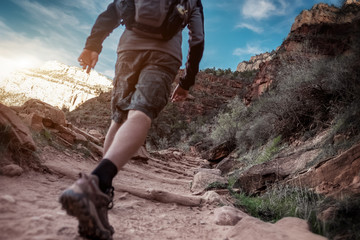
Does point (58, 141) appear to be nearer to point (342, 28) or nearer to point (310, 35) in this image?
point (310, 35)

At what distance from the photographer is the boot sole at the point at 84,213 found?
2.98ft

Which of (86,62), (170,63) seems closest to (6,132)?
(86,62)

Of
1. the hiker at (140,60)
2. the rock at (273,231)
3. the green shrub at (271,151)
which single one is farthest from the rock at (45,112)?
the green shrub at (271,151)

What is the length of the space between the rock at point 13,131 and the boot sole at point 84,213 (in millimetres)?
1376

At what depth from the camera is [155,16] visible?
1.52 metres

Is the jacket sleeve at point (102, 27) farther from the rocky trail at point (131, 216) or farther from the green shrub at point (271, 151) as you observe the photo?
the green shrub at point (271, 151)

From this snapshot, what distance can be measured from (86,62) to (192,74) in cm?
83

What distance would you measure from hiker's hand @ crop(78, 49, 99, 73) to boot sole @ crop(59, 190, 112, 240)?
109 cm

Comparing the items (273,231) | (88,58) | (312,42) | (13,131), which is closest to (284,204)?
(273,231)

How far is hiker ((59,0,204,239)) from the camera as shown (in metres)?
1.24

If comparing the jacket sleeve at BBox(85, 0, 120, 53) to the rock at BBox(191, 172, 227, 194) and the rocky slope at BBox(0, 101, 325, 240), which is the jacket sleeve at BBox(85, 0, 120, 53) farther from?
the rock at BBox(191, 172, 227, 194)

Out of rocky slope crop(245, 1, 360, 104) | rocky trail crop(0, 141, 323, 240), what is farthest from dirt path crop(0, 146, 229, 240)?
rocky slope crop(245, 1, 360, 104)

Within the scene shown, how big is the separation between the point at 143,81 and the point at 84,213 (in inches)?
34.4

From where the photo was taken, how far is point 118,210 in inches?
66.6
